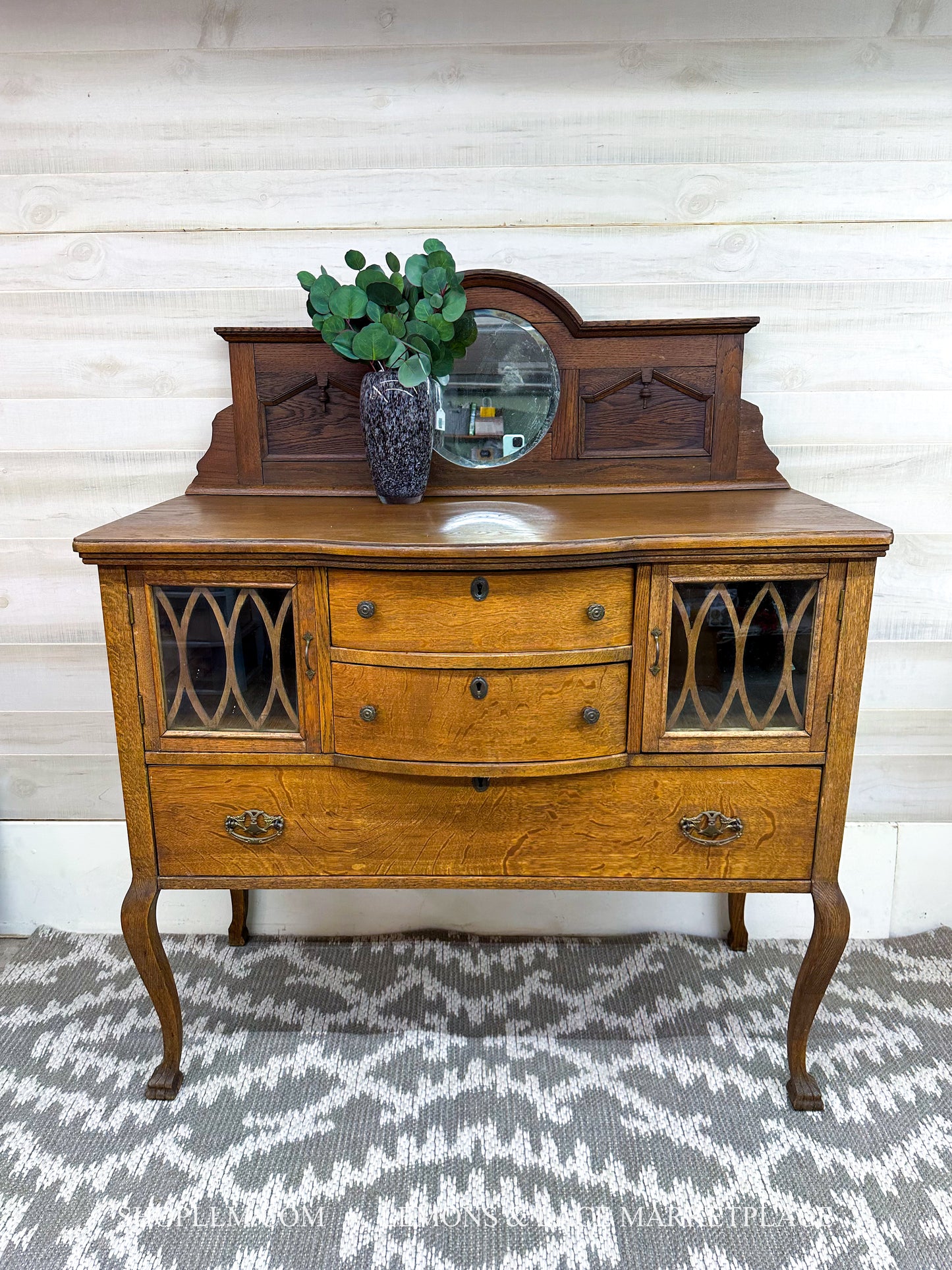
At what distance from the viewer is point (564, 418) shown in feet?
5.42

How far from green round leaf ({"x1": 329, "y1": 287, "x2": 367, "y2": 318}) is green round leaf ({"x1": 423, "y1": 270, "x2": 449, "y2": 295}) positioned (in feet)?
0.36

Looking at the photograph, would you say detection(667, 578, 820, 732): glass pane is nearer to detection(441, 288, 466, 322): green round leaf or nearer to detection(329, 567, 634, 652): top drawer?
detection(329, 567, 634, 652): top drawer

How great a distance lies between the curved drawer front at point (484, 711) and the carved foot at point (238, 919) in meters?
0.83

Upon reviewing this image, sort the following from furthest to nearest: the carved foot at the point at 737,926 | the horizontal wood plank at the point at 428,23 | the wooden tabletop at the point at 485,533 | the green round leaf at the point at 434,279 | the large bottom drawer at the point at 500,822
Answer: the carved foot at the point at 737,926 → the horizontal wood plank at the point at 428,23 → the green round leaf at the point at 434,279 → the large bottom drawer at the point at 500,822 → the wooden tabletop at the point at 485,533

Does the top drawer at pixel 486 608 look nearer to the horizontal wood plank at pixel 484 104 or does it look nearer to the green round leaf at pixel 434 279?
the green round leaf at pixel 434 279

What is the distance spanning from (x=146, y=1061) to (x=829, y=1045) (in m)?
1.31

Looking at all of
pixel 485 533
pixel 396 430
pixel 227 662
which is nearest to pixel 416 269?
pixel 396 430

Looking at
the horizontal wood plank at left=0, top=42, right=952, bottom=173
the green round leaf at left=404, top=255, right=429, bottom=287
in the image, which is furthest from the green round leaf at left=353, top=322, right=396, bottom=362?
the horizontal wood plank at left=0, top=42, right=952, bottom=173

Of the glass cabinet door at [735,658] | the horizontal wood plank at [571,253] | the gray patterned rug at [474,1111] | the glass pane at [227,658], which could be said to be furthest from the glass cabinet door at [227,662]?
the horizontal wood plank at [571,253]

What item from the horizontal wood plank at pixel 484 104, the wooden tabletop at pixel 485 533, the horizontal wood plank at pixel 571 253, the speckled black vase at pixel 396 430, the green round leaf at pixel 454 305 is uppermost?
the horizontal wood plank at pixel 484 104

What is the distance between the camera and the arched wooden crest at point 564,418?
5.35 ft

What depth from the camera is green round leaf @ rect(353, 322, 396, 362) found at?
1.42 meters

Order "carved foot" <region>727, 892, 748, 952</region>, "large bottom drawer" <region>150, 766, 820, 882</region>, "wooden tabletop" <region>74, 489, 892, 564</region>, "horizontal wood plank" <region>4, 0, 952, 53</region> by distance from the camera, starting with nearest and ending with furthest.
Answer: "wooden tabletop" <region>74, 489, 892, 564</region>, "large bottom drawer" <region>150, 766, 820, 882</region>, "horizontal wood plank" <region>4, 0, 952, 53</region>, "carved foot" <region>727, 892, 748, 952</region>

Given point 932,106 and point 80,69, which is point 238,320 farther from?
point 932,106
